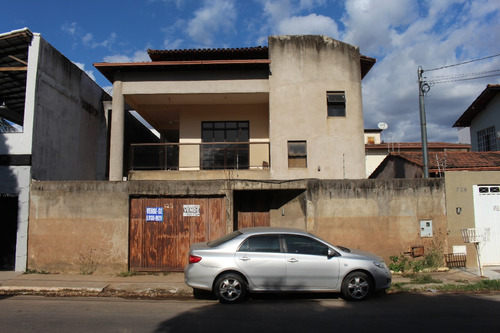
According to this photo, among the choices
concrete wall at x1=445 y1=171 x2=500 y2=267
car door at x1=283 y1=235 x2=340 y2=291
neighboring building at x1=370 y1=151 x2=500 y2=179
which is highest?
neighboring building at x1=370 y1=151 x2=500 y2=179

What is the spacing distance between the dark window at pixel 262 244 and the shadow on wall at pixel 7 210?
6914 mm

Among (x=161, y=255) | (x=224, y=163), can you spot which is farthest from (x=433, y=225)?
(x=161, y=255)

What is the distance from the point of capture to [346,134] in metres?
12.1

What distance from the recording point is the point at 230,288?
6711mm

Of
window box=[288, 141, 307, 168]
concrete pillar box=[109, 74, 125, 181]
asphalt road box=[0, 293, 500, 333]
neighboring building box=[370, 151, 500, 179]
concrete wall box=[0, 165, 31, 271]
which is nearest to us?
Answer: asphalt road box=[0, 293, 500, 333]

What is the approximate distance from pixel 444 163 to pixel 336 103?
408cm

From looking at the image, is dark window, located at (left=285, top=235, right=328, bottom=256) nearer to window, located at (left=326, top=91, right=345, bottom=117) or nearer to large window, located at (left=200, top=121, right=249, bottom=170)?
large window, located at (left=200, top=121, right=249, bottom=170)

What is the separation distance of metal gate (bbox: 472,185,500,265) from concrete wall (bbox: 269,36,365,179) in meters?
3.48

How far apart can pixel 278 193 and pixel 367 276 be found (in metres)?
4.71

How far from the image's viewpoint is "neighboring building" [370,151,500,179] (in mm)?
11367

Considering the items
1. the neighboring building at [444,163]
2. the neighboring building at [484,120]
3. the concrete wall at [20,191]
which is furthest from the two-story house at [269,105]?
the neighboring building at [484,120]

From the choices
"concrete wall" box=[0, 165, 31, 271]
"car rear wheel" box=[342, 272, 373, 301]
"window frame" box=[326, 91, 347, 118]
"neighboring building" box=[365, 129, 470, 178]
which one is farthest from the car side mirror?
"neighboring building" box=[365, 129, 470, 178]

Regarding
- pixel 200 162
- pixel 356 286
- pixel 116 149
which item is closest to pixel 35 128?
pixel 116 149

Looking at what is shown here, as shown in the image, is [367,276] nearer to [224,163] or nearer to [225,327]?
[225,327]
